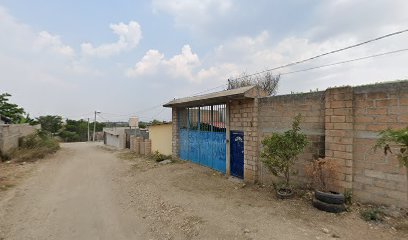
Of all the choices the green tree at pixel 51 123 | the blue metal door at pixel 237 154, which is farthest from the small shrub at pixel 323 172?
the green tree at pixel 51 123

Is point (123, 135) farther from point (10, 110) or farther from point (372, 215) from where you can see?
point (372, 215)

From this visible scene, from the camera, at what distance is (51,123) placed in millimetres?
41500

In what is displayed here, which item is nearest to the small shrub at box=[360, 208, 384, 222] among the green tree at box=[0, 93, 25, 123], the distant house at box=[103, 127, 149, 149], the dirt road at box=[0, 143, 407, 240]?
the dirt road at box=[0, 143, 407, 240]

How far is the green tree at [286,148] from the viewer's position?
6352 mm

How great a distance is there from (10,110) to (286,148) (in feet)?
86.4

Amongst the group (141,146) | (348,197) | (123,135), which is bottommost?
(141,146)

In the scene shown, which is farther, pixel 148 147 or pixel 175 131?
pixel 148 147

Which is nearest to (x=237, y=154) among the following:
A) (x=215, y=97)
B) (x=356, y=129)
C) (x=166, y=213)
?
(x=215, y=97)

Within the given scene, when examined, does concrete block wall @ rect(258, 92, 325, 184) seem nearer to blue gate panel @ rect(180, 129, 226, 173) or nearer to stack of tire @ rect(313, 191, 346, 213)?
stack of tire @ rect(313, 191, 346, 213)

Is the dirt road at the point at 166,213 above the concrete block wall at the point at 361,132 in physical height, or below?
below

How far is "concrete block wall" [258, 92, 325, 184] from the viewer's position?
6.57 meters

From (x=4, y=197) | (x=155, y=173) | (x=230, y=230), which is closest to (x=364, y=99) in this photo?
(x=230, y=230)

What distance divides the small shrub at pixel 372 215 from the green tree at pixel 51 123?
4424 cm

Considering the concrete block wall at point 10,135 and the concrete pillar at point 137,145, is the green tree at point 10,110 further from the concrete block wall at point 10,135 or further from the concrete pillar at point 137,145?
the concrete pillar at point 137,145
